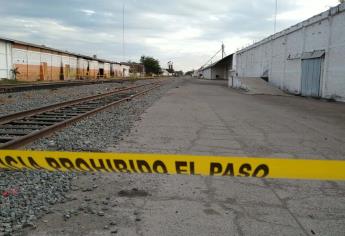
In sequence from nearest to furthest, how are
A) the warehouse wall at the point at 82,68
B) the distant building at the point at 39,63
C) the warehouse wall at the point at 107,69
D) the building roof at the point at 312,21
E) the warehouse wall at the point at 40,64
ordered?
the building roof at the point at 312,21, the distant building at the point at 39,63, the warehouse wall at the point at 40,64, the warehouse wall at the point at 82,68, the warehouse wall at the point at 107,69

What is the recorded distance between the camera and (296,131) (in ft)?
35.5

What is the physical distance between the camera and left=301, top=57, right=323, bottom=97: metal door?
86.9ft

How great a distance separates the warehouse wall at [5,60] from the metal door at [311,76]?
2960cm

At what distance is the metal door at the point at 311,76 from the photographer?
26.5 m

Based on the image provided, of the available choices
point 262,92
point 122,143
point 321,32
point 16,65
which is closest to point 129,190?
point 122,143

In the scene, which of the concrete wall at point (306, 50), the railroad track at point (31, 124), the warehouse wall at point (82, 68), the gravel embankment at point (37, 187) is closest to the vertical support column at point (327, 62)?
the concrete wall at point (306, 50)

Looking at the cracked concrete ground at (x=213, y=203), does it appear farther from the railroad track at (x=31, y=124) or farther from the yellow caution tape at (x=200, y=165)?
the railroad track at (x=31, y=124)

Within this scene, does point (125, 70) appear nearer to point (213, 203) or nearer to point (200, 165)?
point (213, 203)

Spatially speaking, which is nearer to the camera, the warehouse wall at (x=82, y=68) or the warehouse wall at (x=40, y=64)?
the warehouse wall at (x=40, y=64)

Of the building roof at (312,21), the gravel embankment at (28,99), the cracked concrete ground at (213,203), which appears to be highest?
the building roof at (312,21)

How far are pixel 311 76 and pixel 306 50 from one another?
2276 mm

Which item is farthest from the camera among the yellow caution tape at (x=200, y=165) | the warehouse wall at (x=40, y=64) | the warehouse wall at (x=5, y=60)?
the warehouse wall at (x=40, y=64)

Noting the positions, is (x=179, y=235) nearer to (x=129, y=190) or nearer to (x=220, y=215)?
(x=220, y=215)

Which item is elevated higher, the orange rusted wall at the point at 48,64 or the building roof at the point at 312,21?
the building roof at the point at 312,21
